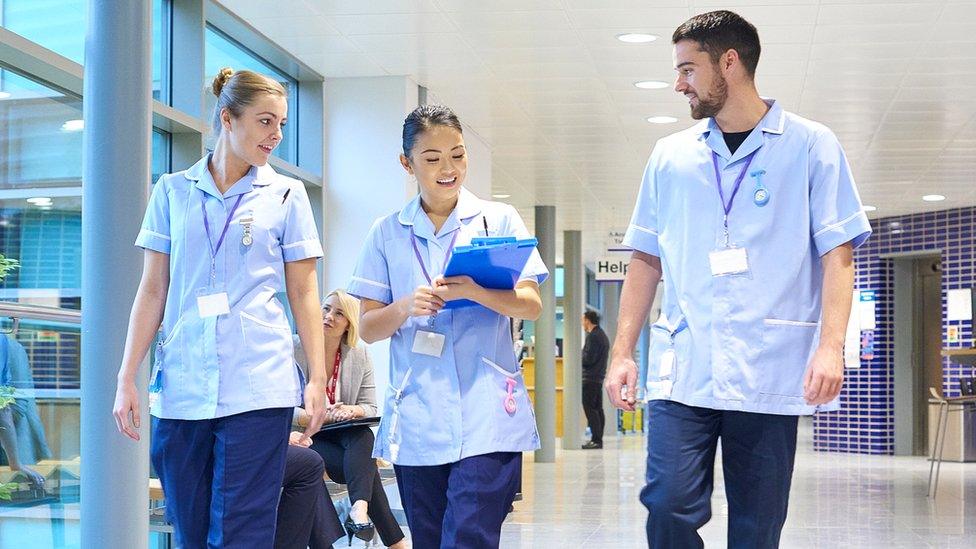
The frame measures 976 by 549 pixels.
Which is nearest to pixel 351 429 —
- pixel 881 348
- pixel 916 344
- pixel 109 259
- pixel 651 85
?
pixel 109 259

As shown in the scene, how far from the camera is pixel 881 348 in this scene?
1772cm

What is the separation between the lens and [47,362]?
5.39m

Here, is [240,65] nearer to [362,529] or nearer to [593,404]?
[362,529]

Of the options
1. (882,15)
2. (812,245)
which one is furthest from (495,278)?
(882,15)

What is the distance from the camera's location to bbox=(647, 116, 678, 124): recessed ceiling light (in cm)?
1060

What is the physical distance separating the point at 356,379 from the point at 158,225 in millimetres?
2689

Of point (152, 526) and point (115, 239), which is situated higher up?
point (115, 239)

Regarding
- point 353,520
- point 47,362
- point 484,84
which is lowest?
point 353,520

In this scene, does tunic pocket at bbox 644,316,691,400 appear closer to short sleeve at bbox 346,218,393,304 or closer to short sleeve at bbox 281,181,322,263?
short sleeve at bbox 346,218,393,304

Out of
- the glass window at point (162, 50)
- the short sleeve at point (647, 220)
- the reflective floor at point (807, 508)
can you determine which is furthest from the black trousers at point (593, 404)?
the short sleeve at point (647, 220)

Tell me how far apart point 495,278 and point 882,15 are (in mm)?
5072

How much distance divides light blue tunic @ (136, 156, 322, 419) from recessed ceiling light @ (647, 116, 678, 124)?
765 centimetres

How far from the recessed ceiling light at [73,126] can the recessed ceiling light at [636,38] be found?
3.36m

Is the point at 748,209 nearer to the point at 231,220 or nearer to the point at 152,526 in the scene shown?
the point at 231,220
